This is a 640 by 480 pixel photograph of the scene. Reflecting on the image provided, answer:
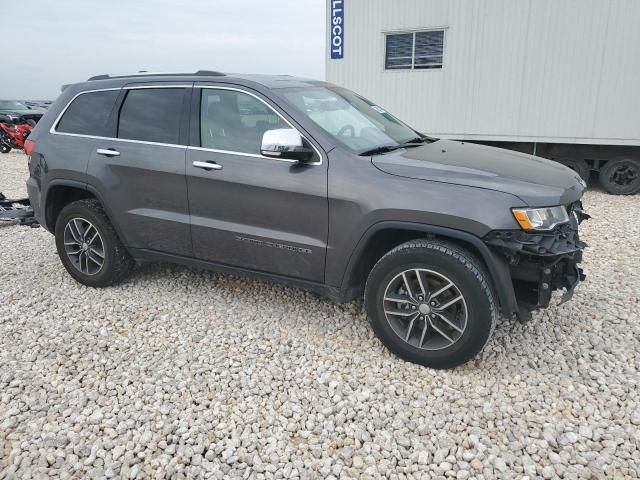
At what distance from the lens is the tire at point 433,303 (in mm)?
2852

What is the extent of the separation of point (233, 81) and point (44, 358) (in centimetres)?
236

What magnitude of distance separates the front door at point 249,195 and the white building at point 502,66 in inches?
A: 275

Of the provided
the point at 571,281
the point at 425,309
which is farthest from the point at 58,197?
the point at 571,281

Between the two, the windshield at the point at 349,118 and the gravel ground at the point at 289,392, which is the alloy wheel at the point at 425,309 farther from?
the windshield at the point at 349,118

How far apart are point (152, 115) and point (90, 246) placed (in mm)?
1342

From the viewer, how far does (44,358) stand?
3350mm

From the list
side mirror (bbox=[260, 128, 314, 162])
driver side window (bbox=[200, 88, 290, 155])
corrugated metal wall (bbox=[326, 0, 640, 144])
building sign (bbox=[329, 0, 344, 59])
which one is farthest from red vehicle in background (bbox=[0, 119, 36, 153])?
side mirror (bbox=[260, 128, 314, 162])

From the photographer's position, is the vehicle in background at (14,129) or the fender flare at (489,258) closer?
the fender flare at (489,258)

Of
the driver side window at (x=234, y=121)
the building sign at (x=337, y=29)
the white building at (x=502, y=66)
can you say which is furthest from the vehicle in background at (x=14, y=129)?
the driver side window at (x=234, y=121)

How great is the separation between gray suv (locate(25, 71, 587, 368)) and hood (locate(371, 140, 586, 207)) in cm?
1

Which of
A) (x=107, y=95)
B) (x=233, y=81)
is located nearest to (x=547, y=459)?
(x=233, y=81)

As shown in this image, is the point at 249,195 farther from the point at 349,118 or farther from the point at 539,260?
the point at 539,260

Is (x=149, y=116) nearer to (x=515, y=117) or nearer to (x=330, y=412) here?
(x=330, y=412)

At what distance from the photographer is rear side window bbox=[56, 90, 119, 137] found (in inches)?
163
